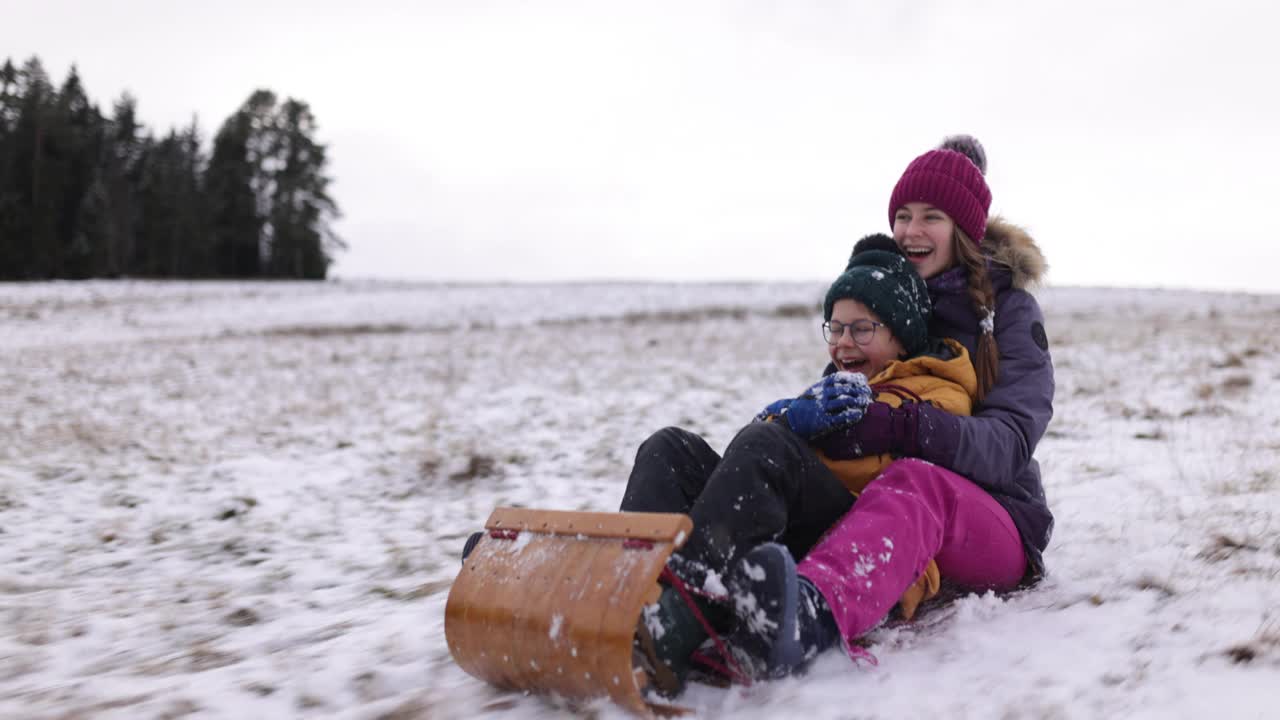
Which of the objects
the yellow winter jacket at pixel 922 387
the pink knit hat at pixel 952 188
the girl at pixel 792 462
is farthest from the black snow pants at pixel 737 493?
the pink knit hat at pixel 952 188

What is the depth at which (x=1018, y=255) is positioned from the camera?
2.88m

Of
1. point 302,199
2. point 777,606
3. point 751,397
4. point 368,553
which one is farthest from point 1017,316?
point 302,199

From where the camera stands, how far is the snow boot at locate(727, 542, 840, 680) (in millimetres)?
1909

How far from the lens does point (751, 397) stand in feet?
26.0

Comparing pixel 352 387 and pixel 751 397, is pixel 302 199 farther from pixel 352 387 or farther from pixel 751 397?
pixel 751 397

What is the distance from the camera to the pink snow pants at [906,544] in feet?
6.97

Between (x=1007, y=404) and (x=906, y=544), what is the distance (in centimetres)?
70

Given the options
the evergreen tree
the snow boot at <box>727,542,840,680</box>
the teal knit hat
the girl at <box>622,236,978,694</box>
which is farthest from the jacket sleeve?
the evergreen tree

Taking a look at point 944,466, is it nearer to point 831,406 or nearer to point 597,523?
point 831,406

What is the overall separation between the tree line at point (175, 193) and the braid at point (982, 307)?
4284 cm

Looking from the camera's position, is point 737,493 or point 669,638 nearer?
point 669,638

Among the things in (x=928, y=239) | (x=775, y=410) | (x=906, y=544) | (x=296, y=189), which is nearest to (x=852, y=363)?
(x=775, y=410)

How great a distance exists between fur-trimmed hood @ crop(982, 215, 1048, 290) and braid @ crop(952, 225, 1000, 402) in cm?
6

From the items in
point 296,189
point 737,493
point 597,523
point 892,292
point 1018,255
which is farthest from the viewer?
point 296,189
